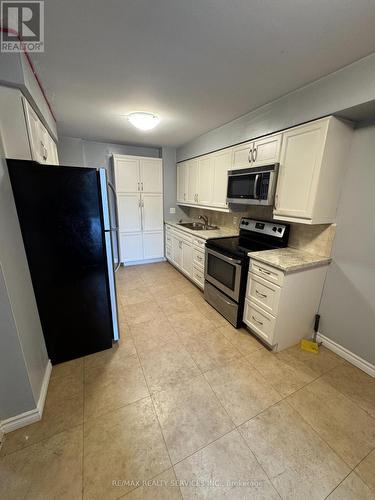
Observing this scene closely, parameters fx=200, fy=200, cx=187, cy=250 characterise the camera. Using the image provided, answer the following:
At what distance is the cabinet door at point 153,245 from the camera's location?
4379 mm

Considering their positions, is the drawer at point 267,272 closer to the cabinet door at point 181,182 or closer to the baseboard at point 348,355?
the baseboard at point 348,355

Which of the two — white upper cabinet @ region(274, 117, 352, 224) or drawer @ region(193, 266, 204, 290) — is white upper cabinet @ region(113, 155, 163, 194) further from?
white upper cabinet @ region(274, 117, 352, 224)

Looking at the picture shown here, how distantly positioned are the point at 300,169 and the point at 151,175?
294 cm

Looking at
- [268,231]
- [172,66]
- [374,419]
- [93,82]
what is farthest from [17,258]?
[374,419]

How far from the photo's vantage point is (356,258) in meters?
1.85

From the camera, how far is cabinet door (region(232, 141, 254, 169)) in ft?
7.88

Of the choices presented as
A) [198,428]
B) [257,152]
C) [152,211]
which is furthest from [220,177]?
[198,428]

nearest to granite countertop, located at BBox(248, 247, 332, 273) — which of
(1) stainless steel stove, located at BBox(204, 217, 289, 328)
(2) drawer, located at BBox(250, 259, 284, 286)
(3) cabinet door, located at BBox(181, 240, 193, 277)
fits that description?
(2) drawer, located at BBox(250, 259, 284, 286)

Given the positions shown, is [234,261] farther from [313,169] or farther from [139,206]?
[139,206]

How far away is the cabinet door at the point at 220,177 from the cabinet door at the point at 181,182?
3.46 ft

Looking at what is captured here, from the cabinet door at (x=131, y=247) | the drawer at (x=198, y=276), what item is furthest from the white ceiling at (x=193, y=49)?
the cabinet door at (x=131, y=247)

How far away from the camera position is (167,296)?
311cm

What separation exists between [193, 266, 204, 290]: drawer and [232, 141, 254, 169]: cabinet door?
1597 mm

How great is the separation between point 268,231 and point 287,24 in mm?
1785
